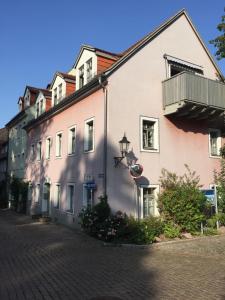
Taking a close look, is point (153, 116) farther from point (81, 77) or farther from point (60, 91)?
point (60, 91)

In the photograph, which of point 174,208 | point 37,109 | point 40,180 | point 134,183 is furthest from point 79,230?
point 37,109

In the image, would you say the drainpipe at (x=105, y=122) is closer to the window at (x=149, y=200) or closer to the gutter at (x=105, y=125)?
the gutter at (x=105, y=125)

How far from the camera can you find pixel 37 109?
27.4 metres

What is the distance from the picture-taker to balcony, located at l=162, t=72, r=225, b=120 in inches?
631

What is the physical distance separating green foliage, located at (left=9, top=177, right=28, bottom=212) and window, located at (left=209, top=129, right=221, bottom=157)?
49.1ft

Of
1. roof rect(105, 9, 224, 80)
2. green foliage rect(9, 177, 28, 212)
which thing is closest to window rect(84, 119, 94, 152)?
roof rect(105, 9, 224, 80)

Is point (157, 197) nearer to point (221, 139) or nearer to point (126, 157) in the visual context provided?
point (126, 157)

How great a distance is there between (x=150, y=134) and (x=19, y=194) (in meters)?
16.2

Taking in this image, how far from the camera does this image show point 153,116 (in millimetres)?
16797

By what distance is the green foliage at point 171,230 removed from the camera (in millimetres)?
14727

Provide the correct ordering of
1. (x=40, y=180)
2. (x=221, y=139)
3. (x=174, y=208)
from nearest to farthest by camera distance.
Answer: (x=174, y=208), (x=221, y=139), (x=40, y=180)

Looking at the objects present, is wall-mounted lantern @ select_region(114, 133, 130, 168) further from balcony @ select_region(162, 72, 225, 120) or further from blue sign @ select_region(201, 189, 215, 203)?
blue sign @ select_region(201, 189, 215, 203)

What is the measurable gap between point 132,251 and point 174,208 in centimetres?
370

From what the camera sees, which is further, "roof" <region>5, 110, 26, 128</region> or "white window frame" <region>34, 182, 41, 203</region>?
"roof" <region>5, 110, 26, 128</region>
